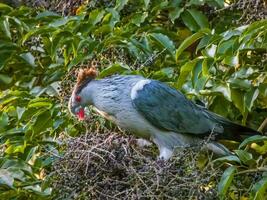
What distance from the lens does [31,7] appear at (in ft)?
23.1

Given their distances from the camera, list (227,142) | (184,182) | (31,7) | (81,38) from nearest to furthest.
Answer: (184,182), (227,142), (81,38), (31,7)

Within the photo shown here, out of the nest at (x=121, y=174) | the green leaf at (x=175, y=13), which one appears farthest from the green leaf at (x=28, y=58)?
the nest at (x=121, y=174)

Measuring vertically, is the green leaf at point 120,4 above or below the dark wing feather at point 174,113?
above

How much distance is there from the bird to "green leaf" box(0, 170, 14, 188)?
426mm

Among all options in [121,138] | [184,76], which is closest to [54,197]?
[121,138]

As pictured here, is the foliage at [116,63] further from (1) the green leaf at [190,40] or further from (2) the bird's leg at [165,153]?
(2) the bird's leg at [165,153]

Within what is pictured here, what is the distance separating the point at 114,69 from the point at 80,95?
0.22 m

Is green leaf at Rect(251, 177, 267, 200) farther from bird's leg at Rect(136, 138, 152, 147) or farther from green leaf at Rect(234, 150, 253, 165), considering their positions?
bird's leg at Rect(136, 138, 152, 147)

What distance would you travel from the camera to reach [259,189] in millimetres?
4586

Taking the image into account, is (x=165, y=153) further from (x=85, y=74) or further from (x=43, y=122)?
(x=43, y=122)

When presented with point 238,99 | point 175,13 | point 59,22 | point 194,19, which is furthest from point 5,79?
point 238,99

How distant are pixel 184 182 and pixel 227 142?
114cm

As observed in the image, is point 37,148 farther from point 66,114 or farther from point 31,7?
point 31,7

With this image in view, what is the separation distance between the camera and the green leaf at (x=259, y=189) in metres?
4.57
